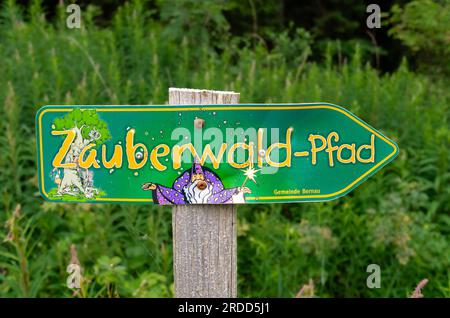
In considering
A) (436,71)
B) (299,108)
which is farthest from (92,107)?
(436,71)

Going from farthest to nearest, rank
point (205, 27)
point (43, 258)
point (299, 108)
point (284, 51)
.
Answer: point (284, 51) → point (205, 27) → point (43, 258) → point (299, 108)

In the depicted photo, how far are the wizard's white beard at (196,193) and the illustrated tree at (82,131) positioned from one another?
0.86ft

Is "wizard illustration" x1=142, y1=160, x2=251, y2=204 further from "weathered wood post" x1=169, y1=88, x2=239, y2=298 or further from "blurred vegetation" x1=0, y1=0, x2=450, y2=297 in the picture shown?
"blurred vegetation" x1=0, y1=0, x2=450, y2=297

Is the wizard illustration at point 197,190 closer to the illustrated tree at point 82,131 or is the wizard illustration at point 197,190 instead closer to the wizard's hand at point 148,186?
the wizard's hand at point 148,186

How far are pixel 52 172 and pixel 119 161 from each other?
0.63 feet

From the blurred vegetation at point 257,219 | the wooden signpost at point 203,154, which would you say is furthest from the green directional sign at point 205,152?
the blurred vegetation at point 257,219

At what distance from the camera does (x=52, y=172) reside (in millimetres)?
1597

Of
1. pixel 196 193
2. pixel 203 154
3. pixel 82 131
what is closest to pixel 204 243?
pixel 196 193

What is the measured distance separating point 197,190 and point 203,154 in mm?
101

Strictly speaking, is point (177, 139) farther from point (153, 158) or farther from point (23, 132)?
point (23, 132)

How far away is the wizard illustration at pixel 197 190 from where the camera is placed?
60.9 inches

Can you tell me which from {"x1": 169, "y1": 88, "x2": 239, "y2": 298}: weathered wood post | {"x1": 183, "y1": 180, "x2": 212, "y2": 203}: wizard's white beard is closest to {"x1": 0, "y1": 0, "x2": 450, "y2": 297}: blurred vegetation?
{"x1": 169, "y1": 88, "x2": 239, "y2": 298}: weathered wood post

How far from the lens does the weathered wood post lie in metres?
1.59

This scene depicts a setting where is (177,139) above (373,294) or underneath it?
above
